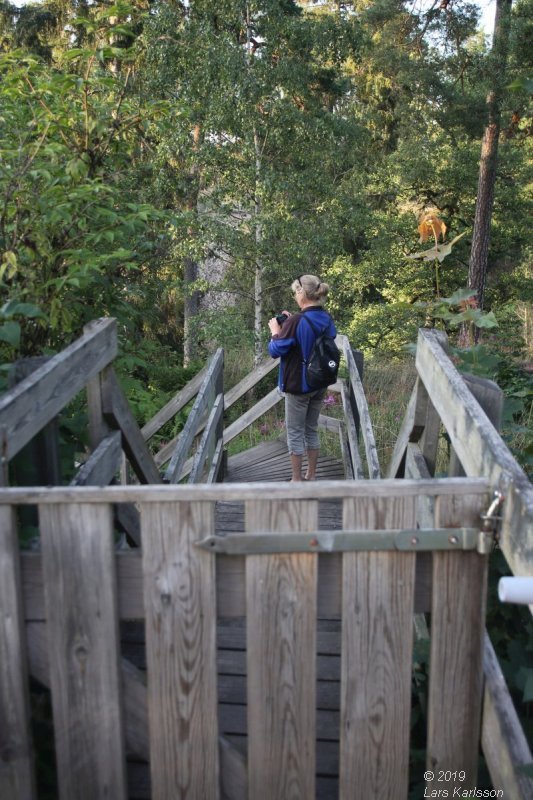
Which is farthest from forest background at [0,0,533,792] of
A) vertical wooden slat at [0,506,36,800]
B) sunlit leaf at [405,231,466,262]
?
vertical wooden slat at [0,506,36,800]

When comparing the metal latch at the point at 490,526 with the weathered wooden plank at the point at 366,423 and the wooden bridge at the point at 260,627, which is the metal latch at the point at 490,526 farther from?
the weathered wooden plank at the point at 366,423

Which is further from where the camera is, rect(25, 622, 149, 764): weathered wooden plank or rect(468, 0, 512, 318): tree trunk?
rect(468, 0, 512, 318): tree trunk

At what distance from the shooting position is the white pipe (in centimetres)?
121

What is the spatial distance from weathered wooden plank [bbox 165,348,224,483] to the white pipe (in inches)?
111

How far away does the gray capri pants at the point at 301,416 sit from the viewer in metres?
5.00

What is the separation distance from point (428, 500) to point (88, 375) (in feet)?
4.36

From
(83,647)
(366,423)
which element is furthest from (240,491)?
(366,423)

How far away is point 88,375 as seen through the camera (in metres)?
2.56

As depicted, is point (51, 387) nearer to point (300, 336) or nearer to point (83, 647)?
point (83, 647)

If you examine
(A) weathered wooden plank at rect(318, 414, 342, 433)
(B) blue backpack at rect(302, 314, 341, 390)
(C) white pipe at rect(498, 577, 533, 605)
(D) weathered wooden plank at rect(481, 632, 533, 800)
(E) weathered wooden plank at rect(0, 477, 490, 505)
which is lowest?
(A) weathered wooden plank at rect(318, 414, 342, 433)

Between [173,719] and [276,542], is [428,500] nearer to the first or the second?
[276,542]

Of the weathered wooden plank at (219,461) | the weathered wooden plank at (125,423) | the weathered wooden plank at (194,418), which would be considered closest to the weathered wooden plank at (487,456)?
the weathered wooden plank at (125,423)

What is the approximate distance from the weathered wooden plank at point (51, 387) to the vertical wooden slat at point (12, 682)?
0.29 m

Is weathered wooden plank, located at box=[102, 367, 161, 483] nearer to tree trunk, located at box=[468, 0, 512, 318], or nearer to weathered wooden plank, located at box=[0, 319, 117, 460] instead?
weathered wooden plank, located at box=[0, 319, 117, 460]
